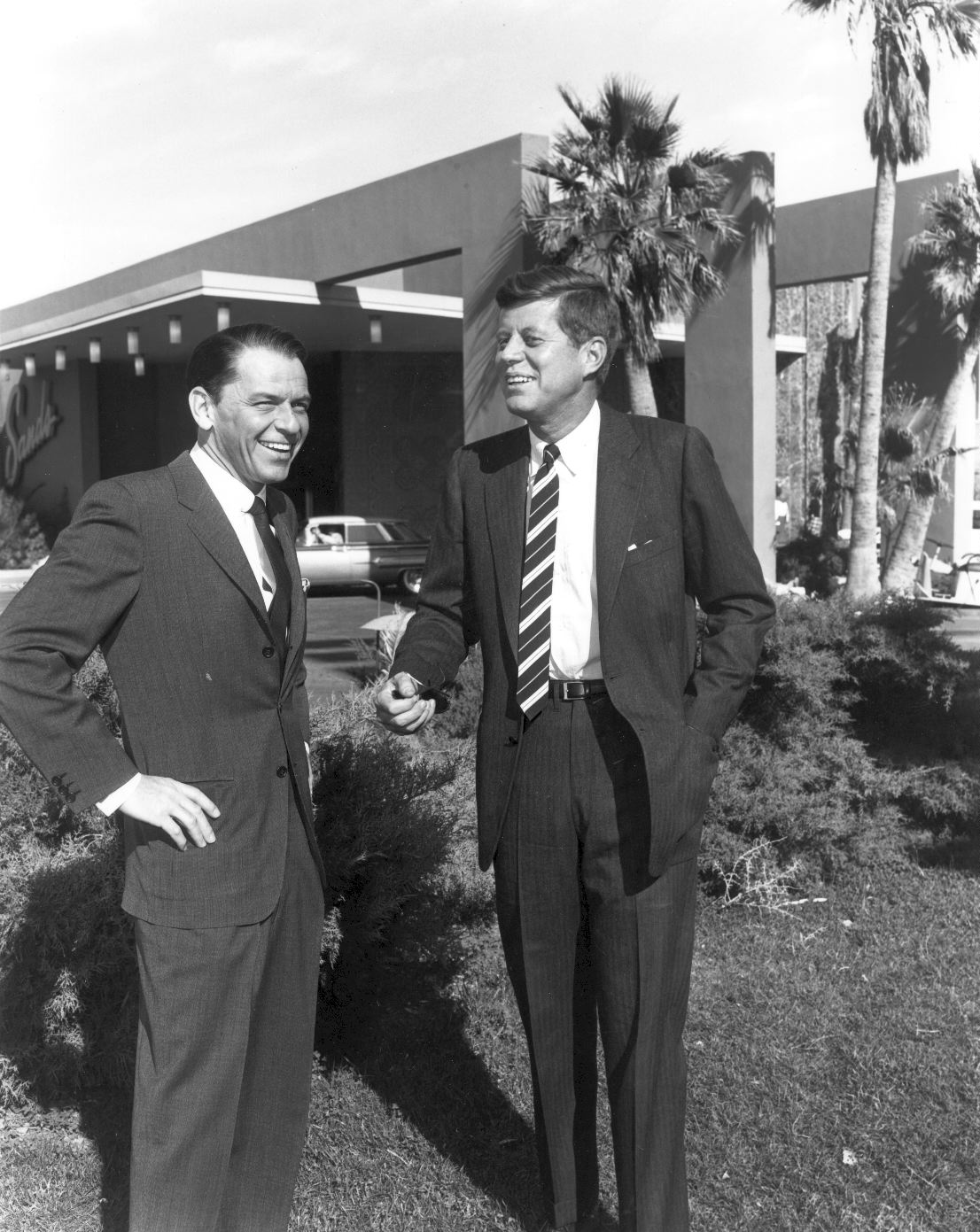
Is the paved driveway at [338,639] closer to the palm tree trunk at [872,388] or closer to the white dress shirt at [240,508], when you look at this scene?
the white dress shirt at [240,508]

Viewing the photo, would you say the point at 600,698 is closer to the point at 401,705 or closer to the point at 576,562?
the point at 576,562

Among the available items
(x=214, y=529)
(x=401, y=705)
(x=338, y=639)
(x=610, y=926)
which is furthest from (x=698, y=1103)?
(x=338, y=639)

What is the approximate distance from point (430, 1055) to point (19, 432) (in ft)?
96.1

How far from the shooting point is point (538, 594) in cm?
275

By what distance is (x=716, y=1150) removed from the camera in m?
3.37

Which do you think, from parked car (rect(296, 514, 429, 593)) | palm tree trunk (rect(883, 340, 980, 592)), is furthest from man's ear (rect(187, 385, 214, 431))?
palm tree trunk (rect(883, 340, 980, 592))

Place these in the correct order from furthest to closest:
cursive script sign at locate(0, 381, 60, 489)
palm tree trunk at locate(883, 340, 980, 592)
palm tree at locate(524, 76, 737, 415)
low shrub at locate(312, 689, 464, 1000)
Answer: cursive script sign at locate(0, 381, 60, 489)
palm tree trunk at locate(883, 340, 980, 592)
palm tree at locate(524, 76, 737, 415)
low shrub at locate(312, 689, 464, 1000)

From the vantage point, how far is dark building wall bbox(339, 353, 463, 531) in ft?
89.9

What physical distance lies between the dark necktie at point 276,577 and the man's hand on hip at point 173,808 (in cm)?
35

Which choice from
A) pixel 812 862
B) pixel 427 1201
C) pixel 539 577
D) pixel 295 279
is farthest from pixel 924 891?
pixel 295 279

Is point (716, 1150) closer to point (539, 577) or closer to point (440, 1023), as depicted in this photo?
point (440, 1023)

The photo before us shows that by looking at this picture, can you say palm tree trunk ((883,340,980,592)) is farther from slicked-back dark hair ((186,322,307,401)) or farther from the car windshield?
slicked-back dark hair ((186,322,307,401))

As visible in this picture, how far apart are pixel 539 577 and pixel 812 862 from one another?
10.9 ft

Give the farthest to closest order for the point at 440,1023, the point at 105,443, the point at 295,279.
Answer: the point at 105,443
the point at 295,279
the point at 440,1023
